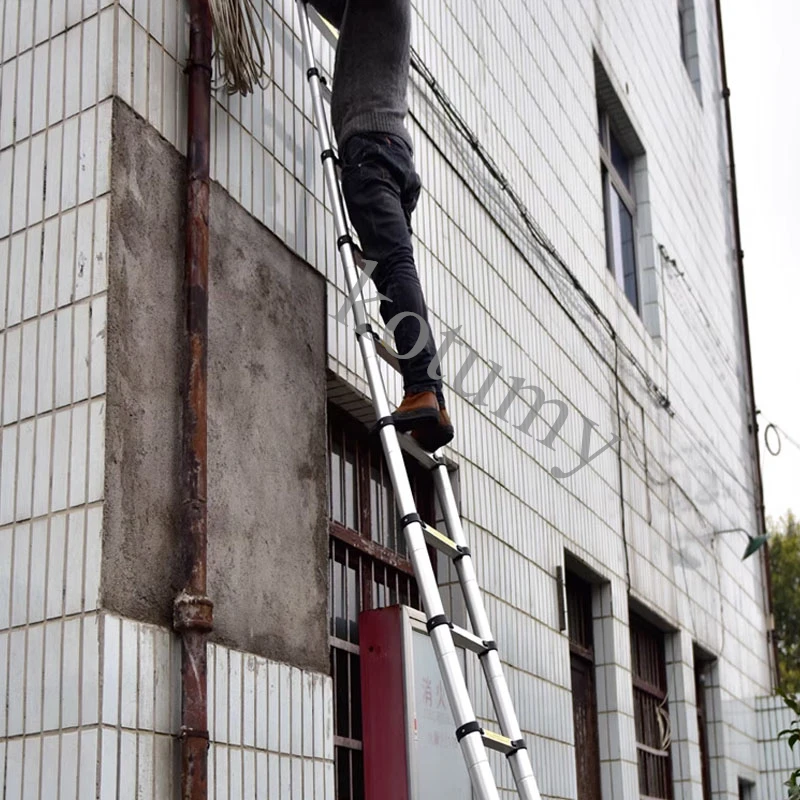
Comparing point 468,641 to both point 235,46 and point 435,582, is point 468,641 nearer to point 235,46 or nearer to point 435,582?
point 435,582

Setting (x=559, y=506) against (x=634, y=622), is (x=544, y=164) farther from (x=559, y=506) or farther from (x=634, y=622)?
(x=634, y=622)

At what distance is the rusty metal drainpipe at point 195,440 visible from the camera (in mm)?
3580

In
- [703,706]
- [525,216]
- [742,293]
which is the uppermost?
[742,293]

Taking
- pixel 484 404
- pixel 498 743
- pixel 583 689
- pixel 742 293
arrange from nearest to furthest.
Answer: pixel 498 743
pixel 484 404
pixel 583 689
pixel 742 293

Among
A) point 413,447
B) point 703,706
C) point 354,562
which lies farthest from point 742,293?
point 413,447

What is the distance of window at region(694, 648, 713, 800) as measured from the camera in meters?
11.8

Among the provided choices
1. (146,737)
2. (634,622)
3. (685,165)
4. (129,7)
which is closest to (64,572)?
(146,737)

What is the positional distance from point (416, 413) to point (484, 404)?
244 centimetres

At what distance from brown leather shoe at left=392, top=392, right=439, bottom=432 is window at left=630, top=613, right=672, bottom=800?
576 centimetres

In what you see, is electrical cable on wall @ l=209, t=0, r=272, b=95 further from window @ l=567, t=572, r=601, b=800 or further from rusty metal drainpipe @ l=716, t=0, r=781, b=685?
rusty metal drainpipe @ l=716, t=0, r=781, b=685

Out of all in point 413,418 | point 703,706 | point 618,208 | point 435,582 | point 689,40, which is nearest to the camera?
point 435,582

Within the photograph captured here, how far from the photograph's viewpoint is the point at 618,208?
1124 centimetres

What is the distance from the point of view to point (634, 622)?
396 inches

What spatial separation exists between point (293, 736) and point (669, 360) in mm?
8302
